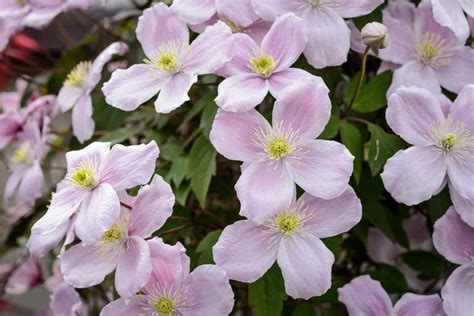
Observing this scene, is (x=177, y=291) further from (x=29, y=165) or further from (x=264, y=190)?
(x=29, y=165)

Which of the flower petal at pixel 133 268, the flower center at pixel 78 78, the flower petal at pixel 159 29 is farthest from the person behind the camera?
the flower center at pixel 78 78

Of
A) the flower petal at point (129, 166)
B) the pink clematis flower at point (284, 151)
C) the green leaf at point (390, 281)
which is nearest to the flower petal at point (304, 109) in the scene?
the pink clematis flower at point (284, 151)

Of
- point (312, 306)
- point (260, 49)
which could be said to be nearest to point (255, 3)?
point (260, 49)

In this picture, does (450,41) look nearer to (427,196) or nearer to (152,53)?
(427,196)

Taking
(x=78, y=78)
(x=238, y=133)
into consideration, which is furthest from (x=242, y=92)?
(x=78, y=78)

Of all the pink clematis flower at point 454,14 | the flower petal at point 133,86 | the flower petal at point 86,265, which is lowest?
the flower petal at point 86,265

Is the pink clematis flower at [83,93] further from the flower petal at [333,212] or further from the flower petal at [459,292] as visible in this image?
the flower petal at [459,292]
